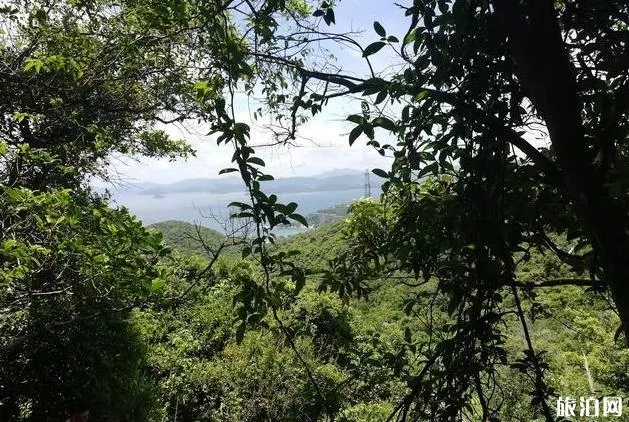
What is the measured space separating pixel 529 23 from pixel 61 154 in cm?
377

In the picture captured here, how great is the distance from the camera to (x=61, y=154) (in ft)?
11.9

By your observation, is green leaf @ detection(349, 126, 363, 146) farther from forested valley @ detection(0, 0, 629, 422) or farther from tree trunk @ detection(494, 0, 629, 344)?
tree trunk @ detection(494, 0, 629, 344)

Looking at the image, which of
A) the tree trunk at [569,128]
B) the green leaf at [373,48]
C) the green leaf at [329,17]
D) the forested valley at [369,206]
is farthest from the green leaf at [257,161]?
the tree trunk at [569,128]

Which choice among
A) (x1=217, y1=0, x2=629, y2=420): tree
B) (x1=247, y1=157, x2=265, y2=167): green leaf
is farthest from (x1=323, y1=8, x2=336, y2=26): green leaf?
(x1=247, y1=157, x2=265, y2=167): green leaf

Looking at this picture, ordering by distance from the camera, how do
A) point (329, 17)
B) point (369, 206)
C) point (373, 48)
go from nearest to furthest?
point (373, 48) → point (329, 17) → point (369, 206)

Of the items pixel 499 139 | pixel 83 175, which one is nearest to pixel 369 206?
pixel 499 139

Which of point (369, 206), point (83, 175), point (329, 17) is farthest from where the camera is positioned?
point (83, 175)

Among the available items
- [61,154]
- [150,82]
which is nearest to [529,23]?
[61,154]

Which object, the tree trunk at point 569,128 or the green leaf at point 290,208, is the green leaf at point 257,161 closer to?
the green leaf at point 290,208

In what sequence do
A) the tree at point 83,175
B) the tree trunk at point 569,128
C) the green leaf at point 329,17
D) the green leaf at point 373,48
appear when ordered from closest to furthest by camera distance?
Result: the tree trunk at point 569,128
the green leaf at point 373,48
the green leaf at point 329,17
the tree at point 83,175

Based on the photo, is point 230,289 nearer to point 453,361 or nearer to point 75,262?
point 75,262

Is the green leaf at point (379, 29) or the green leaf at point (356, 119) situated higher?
the green leaf at point (379, 29)

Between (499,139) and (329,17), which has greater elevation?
(329,17)

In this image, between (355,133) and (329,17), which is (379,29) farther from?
(355,133)
